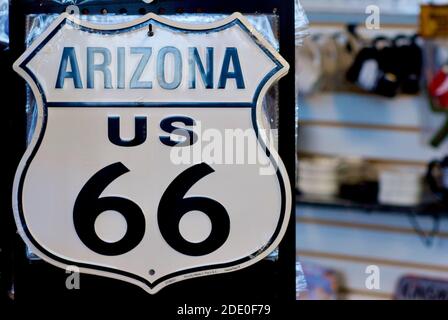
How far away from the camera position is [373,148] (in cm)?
227

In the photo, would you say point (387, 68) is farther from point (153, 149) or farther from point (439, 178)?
point (153, 149)

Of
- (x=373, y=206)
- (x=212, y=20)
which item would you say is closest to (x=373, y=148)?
(x=373, y=206)

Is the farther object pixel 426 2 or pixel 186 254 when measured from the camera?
pixel 426 2

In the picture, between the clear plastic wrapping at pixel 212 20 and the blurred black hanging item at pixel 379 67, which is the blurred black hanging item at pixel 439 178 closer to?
the blurred black hanging item at pixel 379 67

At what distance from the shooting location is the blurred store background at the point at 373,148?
2094mm

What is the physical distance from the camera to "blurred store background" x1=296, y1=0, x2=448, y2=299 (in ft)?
6.87

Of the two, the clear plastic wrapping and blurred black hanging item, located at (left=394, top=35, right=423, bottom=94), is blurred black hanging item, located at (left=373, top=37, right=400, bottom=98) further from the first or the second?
the clear plastic wrapping

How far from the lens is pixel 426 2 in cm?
208

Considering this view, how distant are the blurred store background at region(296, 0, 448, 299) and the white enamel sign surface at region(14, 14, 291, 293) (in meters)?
1.28

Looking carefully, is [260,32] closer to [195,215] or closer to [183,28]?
[183,28]

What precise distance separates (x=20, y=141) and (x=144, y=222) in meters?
0.17

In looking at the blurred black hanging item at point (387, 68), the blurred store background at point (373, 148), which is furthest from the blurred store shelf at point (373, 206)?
the blurred black hanging item at point (387, 68)
